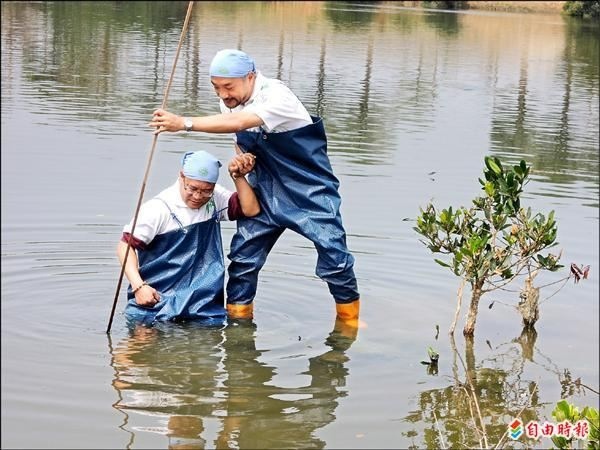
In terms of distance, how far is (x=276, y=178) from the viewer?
773 centimetres

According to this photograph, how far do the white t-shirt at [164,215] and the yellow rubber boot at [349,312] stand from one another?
102cm

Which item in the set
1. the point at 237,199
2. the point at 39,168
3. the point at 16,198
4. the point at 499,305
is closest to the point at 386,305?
the point at 499,305

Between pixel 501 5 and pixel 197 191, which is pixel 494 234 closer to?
pixel 197 191

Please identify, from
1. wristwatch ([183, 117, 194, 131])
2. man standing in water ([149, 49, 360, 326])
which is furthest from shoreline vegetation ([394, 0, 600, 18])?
wristwatch ([183, 117, 194, 131])

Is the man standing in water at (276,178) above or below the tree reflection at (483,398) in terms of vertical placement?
above

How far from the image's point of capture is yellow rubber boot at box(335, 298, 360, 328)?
8070 mm

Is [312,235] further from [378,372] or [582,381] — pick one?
[582,381]

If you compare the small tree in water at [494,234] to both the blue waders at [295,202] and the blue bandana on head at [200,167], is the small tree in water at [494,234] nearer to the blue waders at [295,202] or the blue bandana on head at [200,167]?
the blue waders at [295,202]

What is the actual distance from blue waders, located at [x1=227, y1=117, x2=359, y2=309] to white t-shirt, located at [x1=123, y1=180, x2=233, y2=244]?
30cm

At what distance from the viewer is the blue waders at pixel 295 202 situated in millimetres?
7586

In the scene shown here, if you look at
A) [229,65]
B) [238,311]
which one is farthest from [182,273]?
[229,65]

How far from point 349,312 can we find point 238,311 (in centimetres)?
69

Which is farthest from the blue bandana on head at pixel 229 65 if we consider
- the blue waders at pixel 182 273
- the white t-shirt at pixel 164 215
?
the blue waders at pixel 182 273

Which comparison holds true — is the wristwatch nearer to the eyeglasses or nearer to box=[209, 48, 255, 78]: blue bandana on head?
box=[209, 48, 255, 78]: blue bandana on head
